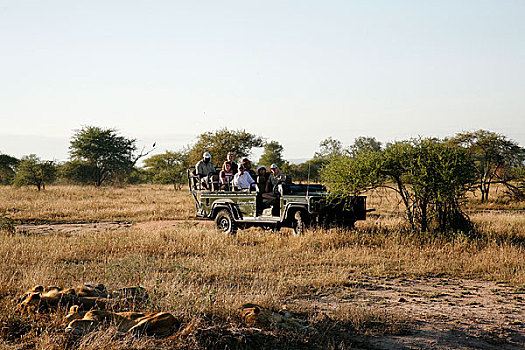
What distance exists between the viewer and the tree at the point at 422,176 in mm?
12016

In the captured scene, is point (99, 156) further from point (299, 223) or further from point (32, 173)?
point (299, 223)

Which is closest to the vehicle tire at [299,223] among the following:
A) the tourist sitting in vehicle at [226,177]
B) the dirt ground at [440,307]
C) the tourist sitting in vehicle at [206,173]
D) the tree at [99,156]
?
the tourist sitting in vehicle at [226,177]

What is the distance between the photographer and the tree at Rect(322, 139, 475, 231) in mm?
12016

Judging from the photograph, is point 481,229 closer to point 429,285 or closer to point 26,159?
point 429,285

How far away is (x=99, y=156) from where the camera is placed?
53094mm

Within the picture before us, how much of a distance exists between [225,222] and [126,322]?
945cm

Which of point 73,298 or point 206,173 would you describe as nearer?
point 73,298

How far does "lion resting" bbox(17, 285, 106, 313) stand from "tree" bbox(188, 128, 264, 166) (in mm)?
28111

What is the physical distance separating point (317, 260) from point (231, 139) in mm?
27660

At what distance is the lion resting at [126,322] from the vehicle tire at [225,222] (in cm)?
891

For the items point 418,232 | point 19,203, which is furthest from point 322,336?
point 19,203

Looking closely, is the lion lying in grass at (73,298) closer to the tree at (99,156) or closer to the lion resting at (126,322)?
the lion resting at (126,322)

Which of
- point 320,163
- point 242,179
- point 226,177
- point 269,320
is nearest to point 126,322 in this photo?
point 269,320

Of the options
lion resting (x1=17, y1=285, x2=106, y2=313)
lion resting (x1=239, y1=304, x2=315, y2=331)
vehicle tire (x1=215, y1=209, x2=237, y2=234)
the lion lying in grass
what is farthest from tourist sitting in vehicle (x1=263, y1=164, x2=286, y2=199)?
lion resting (x1=17, y1=285, x2=106, y2=313)
